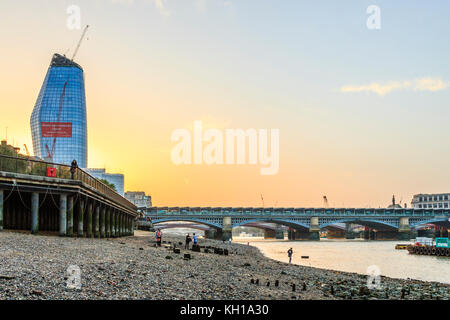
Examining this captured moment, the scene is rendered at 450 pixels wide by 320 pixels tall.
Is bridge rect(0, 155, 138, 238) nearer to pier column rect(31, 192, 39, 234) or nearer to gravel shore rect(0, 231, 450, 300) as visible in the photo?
pier column rect(31, 192, 39, 234)

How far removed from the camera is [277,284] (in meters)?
28.9

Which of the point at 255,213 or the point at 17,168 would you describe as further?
the point at 255,213

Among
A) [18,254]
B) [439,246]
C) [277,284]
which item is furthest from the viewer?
[439,246]

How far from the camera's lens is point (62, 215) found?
4244 cm

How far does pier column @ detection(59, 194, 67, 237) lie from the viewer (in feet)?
137

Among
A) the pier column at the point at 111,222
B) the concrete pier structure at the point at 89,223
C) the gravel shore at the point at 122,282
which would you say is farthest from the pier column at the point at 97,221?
the gravel shore at the point at 122,282

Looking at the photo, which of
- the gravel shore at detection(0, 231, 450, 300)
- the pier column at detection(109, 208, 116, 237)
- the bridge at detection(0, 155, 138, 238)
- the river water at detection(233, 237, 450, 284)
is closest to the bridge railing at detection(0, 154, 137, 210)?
the bridge at detection(0, 155, 138, 238)

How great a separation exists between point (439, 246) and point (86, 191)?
75586 millimetres

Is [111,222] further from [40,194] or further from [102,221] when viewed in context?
[40,194]

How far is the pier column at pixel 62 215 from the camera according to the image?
41.7m

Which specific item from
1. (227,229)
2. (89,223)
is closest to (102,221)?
(89,223)

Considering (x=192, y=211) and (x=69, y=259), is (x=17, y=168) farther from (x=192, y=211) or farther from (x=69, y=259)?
(x=192, y=211)
